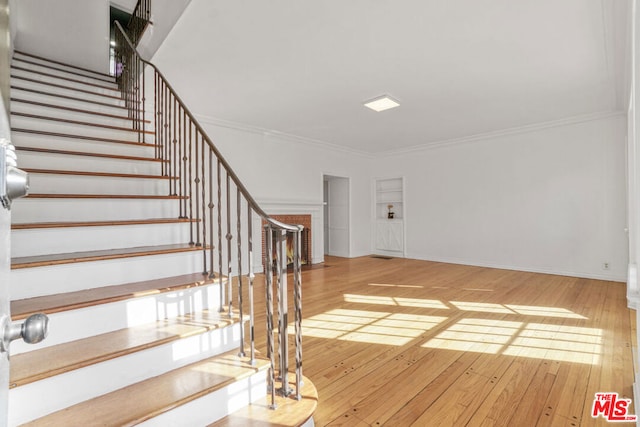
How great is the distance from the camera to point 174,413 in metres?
1.37

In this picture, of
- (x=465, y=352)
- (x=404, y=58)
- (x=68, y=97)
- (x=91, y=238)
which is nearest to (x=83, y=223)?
(x=91, y=238)

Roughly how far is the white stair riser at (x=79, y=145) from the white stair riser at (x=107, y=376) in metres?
2.25

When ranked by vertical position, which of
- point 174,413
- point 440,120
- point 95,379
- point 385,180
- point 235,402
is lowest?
point 235,402

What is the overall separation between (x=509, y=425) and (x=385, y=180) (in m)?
6.84

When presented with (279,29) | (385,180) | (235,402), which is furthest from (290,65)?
(385,180)

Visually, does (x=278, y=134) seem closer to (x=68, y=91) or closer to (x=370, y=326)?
(x=68, y=91)

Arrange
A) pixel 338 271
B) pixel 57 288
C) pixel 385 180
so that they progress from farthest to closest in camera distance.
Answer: pixel 385 180 < pixel 338 271 < pixel 57 288

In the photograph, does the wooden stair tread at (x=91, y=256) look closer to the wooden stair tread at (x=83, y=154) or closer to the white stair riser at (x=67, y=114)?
the wooden stair tread at (x=83, y=154)

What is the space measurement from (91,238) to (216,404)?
1.38 meters

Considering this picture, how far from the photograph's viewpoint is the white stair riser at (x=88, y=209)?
208 centimetres

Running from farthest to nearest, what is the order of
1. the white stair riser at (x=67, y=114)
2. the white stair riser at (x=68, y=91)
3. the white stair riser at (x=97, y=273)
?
1. the white stair riser at (x=68, y=91)
2. the white stair riser at (x=67, y=114)
3. the white stair riser at (x=97, y=273)

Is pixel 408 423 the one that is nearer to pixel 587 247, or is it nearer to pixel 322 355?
pixel 322 355

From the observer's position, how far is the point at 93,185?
103 inches

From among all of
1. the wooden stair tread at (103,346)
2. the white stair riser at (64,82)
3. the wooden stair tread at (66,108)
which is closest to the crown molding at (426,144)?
the white stair riser at (64,82)
